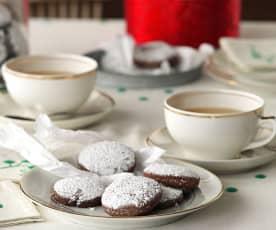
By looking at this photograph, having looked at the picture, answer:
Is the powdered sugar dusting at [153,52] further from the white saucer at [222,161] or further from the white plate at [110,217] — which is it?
the white plate at [110,217]

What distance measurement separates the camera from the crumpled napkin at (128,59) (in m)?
1.28

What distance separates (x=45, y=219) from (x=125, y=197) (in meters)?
0.09

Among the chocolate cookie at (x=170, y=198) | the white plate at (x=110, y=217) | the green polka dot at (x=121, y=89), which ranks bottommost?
the green polka dot at (x=121, y=89)

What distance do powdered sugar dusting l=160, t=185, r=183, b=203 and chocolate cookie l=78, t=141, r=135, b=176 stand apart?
0.07m

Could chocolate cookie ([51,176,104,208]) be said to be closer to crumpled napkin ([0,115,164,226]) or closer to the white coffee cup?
crumpled napkin ([0,115,164,226])

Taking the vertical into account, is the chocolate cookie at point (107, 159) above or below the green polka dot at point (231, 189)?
above

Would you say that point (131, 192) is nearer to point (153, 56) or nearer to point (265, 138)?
point (265, 138)

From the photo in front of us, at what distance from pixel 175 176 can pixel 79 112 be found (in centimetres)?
38

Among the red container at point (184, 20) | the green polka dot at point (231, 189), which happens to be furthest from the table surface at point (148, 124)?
the red container at point (184, 20)

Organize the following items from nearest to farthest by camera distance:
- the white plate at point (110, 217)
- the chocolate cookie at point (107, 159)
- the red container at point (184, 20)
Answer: the white plate at point (110, 217)
the chocolate cookie at point (107, 159)
the red container at point (184, 20)

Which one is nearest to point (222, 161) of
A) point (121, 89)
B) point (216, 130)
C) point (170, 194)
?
point (216, 130)

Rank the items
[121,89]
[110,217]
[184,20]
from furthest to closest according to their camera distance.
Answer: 1. [184,20]
2. [121,89]
3. [110,217]

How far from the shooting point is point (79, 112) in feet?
3.61

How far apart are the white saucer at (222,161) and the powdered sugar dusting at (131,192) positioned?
0.15 meters
